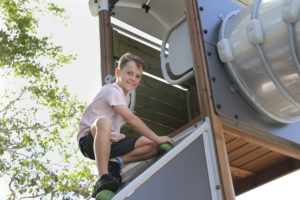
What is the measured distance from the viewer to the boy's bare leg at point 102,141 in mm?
2516

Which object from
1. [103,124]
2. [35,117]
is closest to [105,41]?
[103,124]

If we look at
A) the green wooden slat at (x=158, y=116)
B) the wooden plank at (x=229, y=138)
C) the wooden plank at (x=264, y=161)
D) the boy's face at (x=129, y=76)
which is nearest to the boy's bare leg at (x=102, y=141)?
the boy's face at (x=129, y=76)

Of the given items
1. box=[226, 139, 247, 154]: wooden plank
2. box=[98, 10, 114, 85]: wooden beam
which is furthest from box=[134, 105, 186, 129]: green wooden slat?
box=[226, 139, 247, 154]: wooden plank

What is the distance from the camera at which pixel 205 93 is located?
2.97m

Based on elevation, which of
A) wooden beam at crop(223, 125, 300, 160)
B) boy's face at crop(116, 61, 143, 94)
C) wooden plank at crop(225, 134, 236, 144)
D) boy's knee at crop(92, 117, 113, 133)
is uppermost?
boy's face at crop(116, 61, 143, 94)

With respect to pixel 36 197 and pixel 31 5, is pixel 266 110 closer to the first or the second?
pixel 36 197

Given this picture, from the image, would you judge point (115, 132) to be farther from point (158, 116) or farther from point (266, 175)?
point (266, 175)

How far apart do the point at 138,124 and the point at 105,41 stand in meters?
1.89

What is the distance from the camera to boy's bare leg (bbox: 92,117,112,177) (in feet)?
8.25

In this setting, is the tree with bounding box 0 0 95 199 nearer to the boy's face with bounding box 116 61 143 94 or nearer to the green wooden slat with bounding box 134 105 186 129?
the green wooden slat with bounding box 134 105 186 129

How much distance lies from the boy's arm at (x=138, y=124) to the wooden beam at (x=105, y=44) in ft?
4.96

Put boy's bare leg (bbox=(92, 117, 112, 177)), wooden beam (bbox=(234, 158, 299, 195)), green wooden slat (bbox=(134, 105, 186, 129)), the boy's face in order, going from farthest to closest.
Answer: green wooden slat (bbox=(134, 105, 186, 129))
wooden beam (bbox=(234, 158, 299, 195))
the boy's face
boy's bare leg (bbox=(92, 117, 112, 177))

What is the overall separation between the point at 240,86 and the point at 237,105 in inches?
5.4

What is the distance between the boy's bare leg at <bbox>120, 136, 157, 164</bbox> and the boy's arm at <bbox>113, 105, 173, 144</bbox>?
0.24 ft
